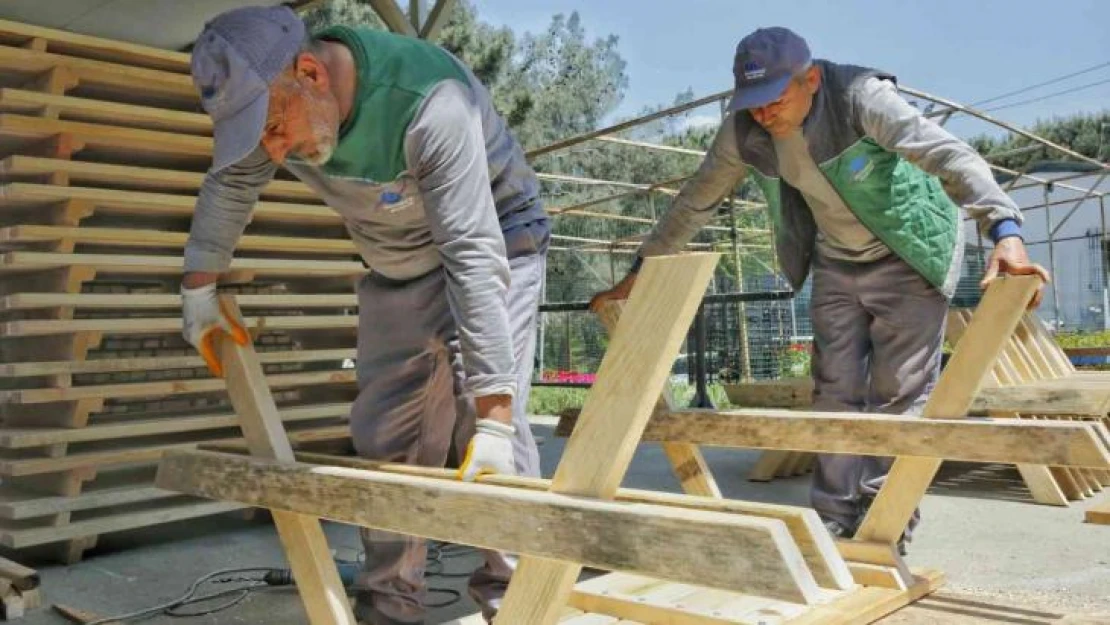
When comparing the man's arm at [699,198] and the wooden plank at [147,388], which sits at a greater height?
the man's arm at [699,198]

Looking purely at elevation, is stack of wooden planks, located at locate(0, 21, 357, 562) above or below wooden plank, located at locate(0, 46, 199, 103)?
below

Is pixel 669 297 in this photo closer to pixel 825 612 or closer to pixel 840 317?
pixel 825 612

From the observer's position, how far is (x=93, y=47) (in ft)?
15.3

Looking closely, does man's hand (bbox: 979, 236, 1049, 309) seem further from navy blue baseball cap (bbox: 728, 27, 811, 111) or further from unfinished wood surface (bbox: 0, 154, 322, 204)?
unfinished wood surface (bbox: 0, 154, 322, 204)

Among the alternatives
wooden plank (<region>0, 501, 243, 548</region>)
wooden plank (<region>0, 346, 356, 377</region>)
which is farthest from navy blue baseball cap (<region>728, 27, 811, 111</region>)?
wooden plank (<region>0, 501, 243, 548</region>)

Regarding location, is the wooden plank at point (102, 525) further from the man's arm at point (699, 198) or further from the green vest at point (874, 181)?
the green vest at point (874, 181)

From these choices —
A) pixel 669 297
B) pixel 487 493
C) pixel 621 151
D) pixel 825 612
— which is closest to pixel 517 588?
pixel 487 493

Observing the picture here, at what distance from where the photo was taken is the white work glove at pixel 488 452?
2100 mm

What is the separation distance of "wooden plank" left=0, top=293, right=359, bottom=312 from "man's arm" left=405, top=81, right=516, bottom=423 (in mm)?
2593

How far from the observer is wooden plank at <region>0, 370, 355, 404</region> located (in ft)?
14.4

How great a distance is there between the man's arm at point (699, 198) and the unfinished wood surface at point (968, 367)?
1182 mm

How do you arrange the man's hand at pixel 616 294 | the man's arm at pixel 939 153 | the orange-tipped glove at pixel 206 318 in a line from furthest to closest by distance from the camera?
the man's hand at pixel 616 294, the man's arm at pixel 939 153, the orange-tipped glove at pixel 206 318

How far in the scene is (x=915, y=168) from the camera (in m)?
3.69

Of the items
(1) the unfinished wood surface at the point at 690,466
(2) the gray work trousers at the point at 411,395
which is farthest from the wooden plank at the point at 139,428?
(1) the unfinished wood surface at the point at 690,466
